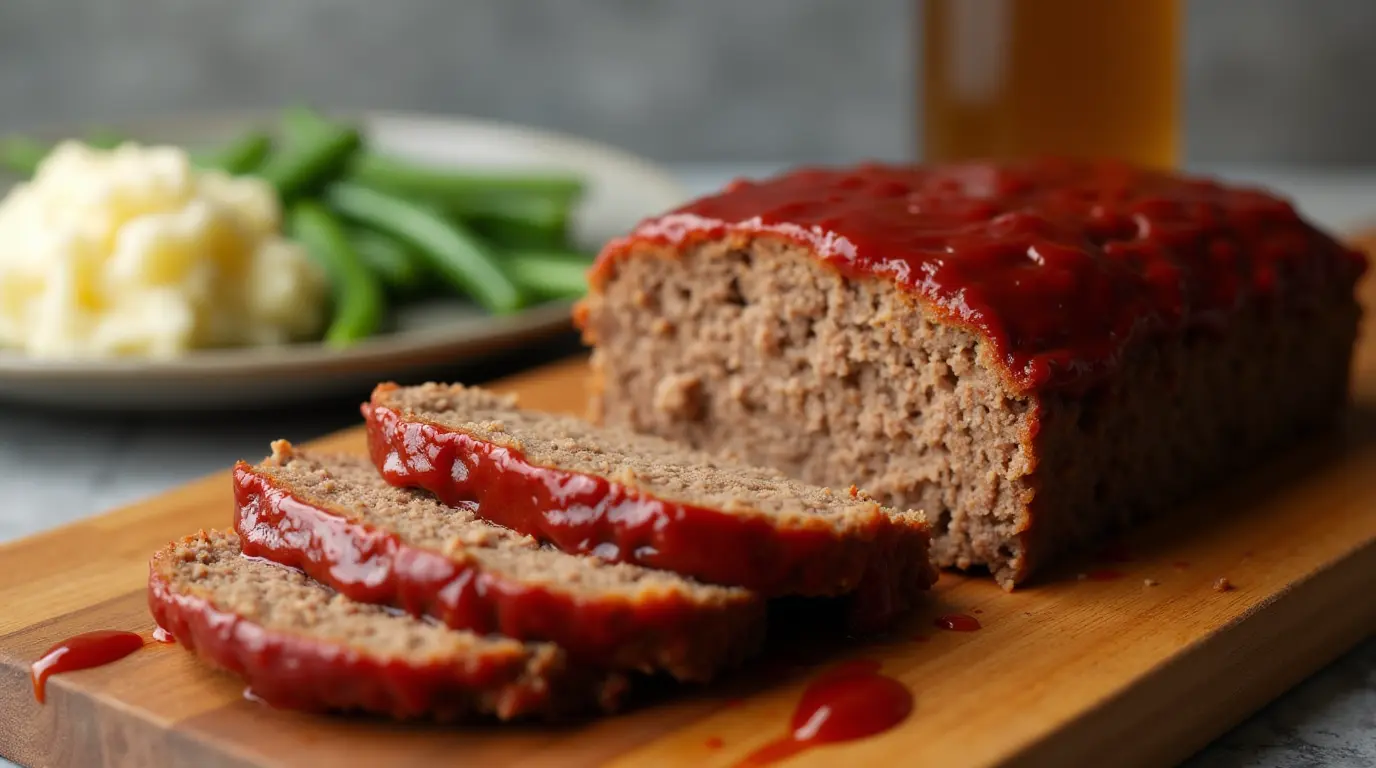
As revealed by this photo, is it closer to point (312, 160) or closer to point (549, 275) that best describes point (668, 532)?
point (549, 275)

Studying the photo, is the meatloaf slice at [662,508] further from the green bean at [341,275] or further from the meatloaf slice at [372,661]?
the green bean at [341,275]

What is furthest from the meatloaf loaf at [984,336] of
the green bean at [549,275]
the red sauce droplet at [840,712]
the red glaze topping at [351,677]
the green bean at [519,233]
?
the green bean at [519,233]

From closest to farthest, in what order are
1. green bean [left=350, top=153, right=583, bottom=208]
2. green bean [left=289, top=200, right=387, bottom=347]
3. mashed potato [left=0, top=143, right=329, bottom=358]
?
1. mashed potato [left=0, top=143, right=329, bottom=358]
2. green bean [left=289, top=200, right=387, bottom=347]
3. green bean [left=350, top=153, right=583, bottom=208]

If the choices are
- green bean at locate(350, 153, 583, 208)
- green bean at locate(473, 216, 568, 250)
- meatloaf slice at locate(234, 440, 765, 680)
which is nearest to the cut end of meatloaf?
meatloaf slice at locate(234, 440, 765, 680)

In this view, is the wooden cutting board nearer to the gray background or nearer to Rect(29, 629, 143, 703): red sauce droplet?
Rect(29, 629, 143, 703): red sauce droplet

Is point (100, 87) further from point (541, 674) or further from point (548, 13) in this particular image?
point (541, 674)

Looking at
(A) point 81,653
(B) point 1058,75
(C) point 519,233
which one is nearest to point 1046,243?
(A) point 81,653

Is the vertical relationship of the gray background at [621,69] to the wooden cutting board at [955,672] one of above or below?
above
